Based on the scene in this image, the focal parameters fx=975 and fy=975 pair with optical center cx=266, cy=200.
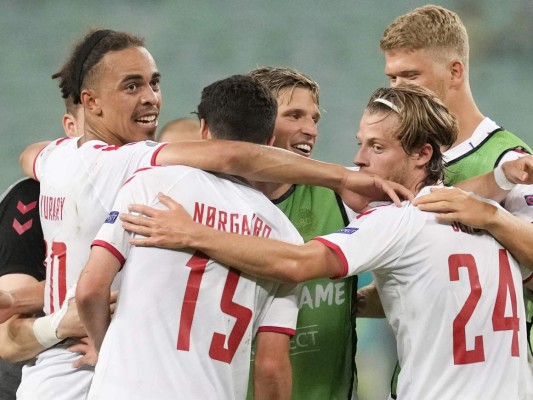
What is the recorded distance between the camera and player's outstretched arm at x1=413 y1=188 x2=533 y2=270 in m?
3.20

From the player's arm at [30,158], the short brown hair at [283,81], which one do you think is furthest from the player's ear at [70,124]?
the short brown hair at [283,81]

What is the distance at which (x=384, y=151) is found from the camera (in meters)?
3.43

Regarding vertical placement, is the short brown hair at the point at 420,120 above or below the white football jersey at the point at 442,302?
above

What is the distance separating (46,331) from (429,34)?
85.0 inches

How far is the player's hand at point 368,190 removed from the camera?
3.31 m

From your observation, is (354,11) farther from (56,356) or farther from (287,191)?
(56,356)

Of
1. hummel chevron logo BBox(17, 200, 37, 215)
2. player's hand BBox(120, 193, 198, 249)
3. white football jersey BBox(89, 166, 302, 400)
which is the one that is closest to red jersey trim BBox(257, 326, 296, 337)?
white football jersey BBox(89, 166, 302, 400)

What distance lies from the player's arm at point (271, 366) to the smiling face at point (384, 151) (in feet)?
2.27

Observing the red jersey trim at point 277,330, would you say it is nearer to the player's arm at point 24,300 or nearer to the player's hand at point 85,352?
the player's hand at point 85,352

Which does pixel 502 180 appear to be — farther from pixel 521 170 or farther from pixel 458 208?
pixel 458 208

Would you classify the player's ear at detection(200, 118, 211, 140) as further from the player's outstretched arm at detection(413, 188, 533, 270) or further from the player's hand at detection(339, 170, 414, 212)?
the player's outstretched arm at detection(413, 188, 533, 270)

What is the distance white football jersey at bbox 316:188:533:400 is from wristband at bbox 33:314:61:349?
105 cm

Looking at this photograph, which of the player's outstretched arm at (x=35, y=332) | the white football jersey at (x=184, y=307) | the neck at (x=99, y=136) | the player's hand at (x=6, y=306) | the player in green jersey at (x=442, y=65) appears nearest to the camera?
the white football jersey at (x=184, y=307)

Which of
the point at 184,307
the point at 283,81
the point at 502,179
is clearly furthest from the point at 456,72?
the point at 184,307
